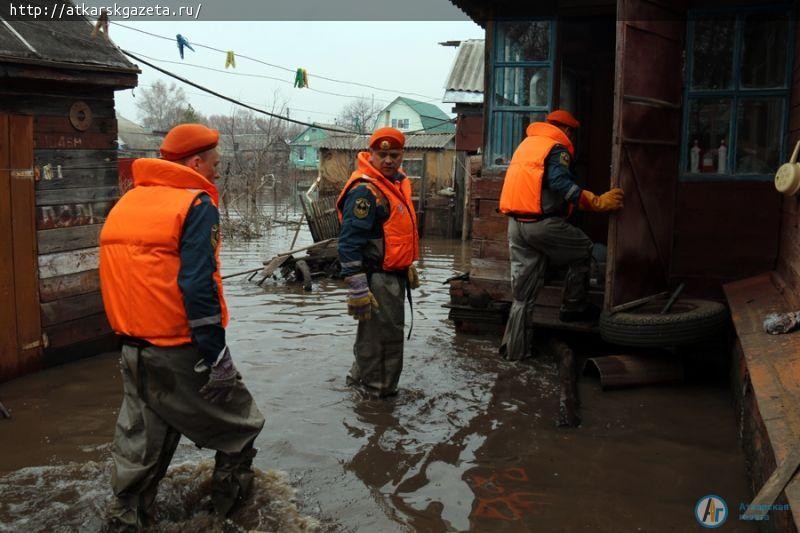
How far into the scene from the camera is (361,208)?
17.6ft

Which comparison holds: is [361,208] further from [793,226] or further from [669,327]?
[793,226]

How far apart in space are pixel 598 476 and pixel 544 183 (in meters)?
2.80

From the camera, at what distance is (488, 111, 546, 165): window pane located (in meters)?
7.92

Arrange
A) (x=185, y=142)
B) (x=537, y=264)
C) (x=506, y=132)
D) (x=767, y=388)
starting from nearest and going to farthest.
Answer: (x=185, y=142) → (x=767, y=388) → (x=537, y=264) → (x=506, y=132)

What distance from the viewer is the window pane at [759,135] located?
6.66 metres

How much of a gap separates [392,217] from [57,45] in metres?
3.68

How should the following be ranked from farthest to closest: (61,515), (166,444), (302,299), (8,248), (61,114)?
(302,299)
(61,114)
(8,248)
(61,515)
(166,444)

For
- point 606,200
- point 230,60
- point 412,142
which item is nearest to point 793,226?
point 606,200

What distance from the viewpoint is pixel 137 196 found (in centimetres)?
342

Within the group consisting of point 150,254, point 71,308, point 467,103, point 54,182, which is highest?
point 467,103

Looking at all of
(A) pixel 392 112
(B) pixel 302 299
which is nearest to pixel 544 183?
(B) pixel 302 299

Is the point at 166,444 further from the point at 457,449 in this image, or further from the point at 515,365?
the point at 515,365

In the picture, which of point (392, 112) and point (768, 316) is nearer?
point (768, 316)

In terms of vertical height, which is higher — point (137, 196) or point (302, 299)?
point (137, 196)
